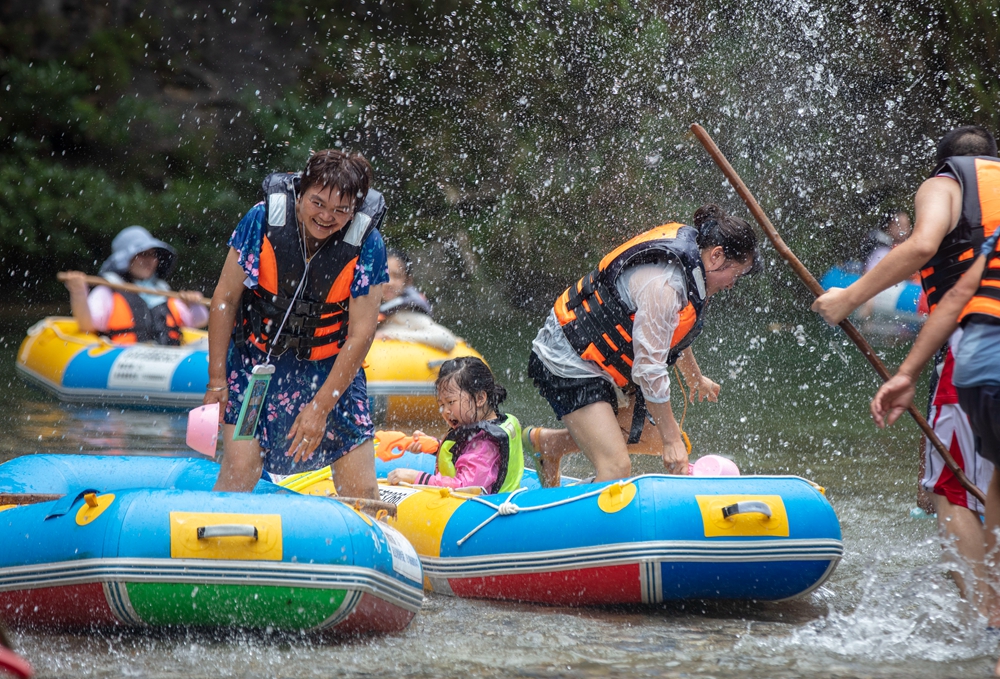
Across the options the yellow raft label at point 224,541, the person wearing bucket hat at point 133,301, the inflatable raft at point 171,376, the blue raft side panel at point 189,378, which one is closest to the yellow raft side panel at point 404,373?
the inflatable raft at point 171,376

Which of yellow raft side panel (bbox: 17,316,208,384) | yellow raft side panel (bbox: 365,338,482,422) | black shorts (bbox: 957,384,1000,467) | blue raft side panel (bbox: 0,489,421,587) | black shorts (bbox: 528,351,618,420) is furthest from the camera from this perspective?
yellow raft side panel (bbox: 17,316,208,384)

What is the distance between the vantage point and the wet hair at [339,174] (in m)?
3.40

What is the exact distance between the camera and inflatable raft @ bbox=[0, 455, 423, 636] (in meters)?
3.09

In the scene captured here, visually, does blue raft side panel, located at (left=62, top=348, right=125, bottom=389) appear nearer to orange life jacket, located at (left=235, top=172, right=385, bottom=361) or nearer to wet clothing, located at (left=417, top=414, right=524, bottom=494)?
wet clothing, located at (left=417, top=414, right=524, bottom=494)

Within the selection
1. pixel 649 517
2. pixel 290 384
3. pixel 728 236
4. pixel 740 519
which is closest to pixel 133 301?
pixel 290 384

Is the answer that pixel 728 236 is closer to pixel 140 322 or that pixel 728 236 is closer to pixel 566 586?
pixel 566 586

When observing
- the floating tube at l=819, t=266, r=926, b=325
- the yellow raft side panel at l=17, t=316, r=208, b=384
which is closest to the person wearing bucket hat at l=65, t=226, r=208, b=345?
the yellow raft side panel at l=17, t=316, r=208, b=384

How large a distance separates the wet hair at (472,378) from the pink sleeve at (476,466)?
7.2 inches

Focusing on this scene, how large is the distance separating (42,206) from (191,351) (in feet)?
25.1

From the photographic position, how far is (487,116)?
49.6 feet

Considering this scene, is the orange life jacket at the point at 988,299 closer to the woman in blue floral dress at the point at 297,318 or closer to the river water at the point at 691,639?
the river water at the point at 691,639

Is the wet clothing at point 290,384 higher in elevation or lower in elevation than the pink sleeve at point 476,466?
higher

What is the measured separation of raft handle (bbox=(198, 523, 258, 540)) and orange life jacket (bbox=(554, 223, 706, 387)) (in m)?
1.59

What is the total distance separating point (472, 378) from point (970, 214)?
2.13m
